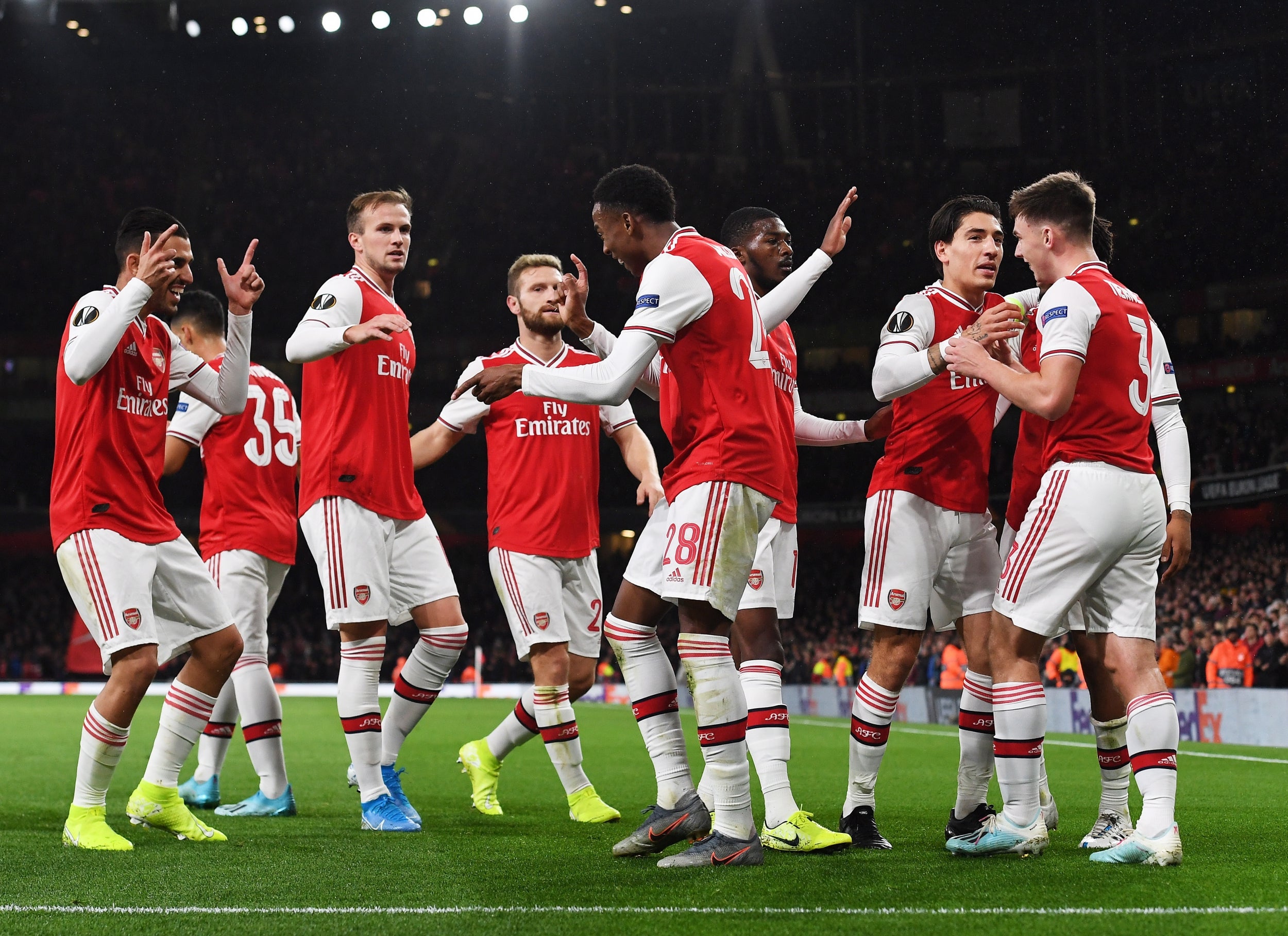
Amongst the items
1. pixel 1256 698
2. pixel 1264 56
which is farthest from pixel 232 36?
pixel 1256 698

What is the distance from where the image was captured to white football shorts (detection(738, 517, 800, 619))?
5.33 metres

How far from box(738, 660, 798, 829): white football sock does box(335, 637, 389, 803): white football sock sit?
69.9 inches

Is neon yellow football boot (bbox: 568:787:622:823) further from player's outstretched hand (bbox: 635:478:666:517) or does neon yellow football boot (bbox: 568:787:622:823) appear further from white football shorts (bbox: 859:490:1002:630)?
white football shorts (bbox: 859:490:1002:630)

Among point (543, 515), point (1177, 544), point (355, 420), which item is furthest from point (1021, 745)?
point (355, 420)

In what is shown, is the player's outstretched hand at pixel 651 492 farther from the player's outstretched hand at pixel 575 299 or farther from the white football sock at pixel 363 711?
the white football sock at pixel 363 711

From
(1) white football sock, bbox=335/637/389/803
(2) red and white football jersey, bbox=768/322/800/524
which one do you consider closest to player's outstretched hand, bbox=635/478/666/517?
(2) red and white football jersey, bbox=768/322/800/524

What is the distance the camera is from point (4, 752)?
1150cm

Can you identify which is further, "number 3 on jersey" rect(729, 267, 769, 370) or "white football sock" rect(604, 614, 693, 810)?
"white football sock" rect(604, 614, 693, 810)

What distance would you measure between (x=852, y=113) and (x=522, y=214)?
8.42 metres

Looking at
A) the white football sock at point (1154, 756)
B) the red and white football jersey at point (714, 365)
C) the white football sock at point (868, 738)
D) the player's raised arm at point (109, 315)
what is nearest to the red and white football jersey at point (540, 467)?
the player's raised arm at point (109, 315)

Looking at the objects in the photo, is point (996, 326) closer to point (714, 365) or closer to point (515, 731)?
point (714, 365)

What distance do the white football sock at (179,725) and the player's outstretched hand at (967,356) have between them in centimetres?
342

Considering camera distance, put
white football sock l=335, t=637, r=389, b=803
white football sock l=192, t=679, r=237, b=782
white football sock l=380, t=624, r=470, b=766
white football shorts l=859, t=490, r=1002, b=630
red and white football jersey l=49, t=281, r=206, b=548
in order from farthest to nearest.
Result: white football sock l=192, t=679, r=237, b=782 → white football sock l=380, t=624, r=470, b=766 → white football sock l=335, t=637, r=389, b=803 → white football shorts l=859, t=490, r=1002, b=630 → red and white football jersey l=49, t=281, r=206, b=548

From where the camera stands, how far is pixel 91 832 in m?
5.16
